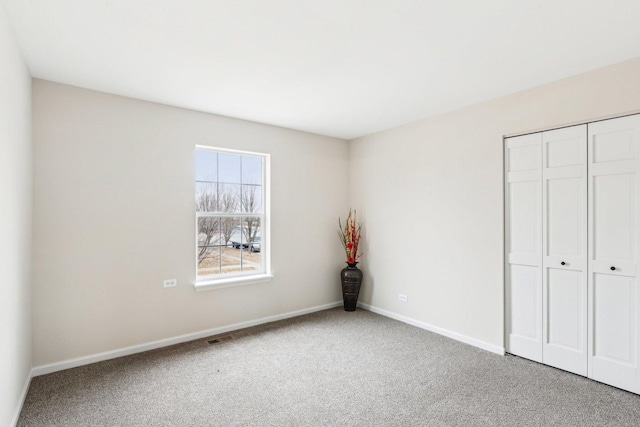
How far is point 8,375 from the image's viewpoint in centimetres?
204

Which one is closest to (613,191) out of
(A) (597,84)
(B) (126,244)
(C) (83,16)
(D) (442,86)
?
(A) (597,84)

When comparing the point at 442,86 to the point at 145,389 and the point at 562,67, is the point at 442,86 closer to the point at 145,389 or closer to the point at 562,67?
the point at 562,67

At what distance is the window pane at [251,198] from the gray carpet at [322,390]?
1663 millimetres

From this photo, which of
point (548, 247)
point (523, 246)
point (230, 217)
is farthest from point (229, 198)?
point (548, 247)

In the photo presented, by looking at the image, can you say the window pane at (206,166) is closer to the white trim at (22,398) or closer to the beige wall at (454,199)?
the beige wall at (454,199)

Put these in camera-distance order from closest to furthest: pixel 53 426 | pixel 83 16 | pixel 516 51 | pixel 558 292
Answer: pixel 83 16 < pixel 53 426 < pixel 516 51 < pixel 558 292

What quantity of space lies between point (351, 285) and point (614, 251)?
9.61 ft

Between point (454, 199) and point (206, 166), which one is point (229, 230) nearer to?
point (206, 166)

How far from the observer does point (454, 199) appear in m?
3.80

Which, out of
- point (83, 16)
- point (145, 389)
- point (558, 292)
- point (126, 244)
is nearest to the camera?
point (83, 16)

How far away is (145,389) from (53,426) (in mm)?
592

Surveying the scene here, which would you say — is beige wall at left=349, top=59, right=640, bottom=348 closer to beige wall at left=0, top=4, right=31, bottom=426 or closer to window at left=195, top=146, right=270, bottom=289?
window at left=195, top=146, right=270, bottom=289

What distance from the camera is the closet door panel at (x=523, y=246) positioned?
3.14m

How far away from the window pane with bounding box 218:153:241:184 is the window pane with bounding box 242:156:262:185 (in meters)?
0.08
